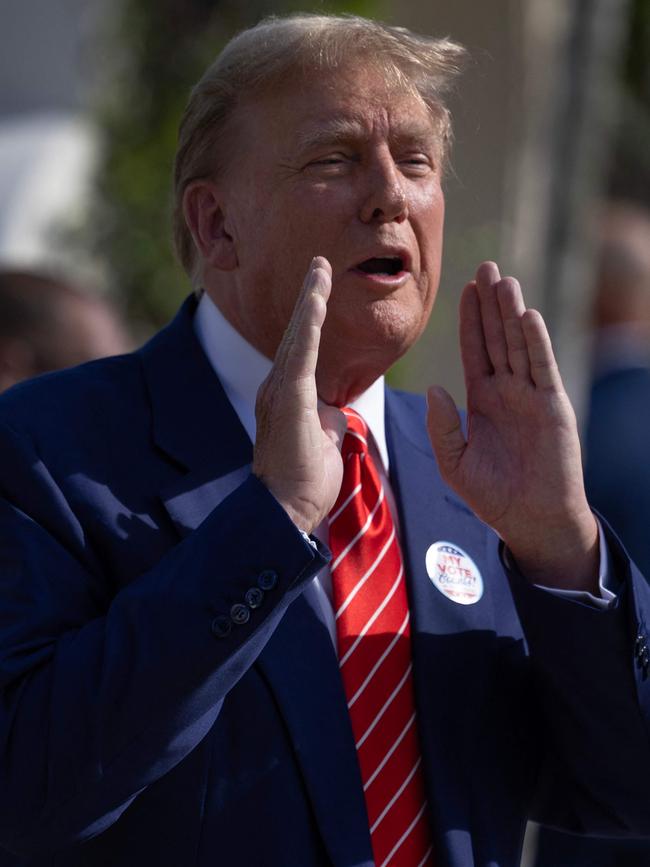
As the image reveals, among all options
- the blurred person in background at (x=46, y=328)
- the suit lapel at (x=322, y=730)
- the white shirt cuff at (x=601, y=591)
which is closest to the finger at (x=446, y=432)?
the white shirt cuff at (x=601, y=591)

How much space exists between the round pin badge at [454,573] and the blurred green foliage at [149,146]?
534cm

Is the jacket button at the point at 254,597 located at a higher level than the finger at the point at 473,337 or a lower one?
lower

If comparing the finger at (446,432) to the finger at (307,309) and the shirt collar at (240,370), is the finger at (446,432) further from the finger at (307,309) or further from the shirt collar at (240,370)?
the finger at (307,309)

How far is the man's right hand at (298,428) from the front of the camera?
2008mm

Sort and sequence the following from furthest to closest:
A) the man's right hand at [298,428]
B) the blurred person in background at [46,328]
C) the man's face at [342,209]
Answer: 1. the blurred person in background at [46,328]
2. the man's face at [342,209]
3. the man's right hand at [298,428]

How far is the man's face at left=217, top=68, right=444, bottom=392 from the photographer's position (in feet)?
7.50

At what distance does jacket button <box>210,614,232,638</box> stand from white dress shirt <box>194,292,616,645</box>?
1.15 feet

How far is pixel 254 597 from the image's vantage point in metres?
1.95

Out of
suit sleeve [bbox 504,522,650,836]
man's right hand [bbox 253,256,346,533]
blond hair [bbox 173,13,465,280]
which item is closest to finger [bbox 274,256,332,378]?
man's right hand [bbox 253,256,346,533]

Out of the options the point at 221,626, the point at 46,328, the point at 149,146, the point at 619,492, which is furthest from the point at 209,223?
the point at 149,146

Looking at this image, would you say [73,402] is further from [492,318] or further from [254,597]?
[492,318]

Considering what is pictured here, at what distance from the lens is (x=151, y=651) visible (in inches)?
75.2

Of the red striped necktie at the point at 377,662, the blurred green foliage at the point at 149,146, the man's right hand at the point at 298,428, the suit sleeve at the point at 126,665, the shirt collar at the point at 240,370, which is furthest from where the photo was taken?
the blurred green foliage at the point at 149,146

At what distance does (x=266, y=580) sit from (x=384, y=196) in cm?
67
